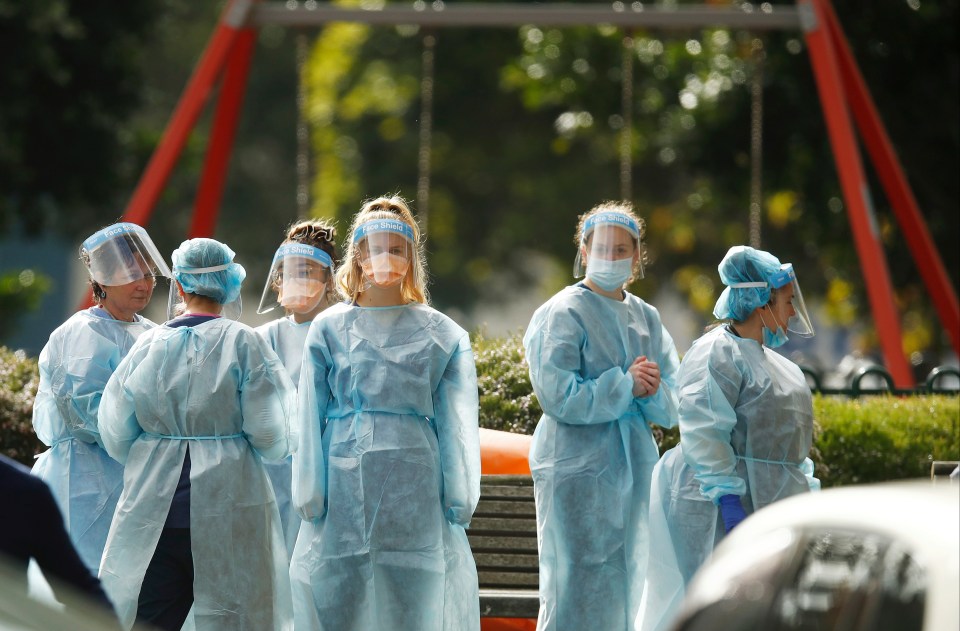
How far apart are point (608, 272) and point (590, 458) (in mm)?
756

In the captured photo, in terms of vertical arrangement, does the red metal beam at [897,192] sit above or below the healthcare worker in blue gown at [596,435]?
above

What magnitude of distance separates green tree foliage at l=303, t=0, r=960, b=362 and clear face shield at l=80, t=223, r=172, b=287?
5.83m

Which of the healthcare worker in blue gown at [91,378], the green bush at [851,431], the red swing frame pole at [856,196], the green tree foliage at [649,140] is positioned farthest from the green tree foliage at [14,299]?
the healthcare worker in blue gown at [91,378]

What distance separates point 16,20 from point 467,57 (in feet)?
34.7

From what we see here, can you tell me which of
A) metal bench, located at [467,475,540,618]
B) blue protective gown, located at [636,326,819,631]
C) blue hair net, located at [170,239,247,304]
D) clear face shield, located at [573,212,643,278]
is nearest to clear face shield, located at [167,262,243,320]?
blue hair net, located at [170,239,247,304]

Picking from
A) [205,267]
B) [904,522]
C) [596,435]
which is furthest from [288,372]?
[904,522]

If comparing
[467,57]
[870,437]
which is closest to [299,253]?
[870,437]

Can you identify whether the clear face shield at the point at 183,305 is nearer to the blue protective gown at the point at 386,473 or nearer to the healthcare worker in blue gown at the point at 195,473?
the healthcare worker in blue gown at the point at 195,473

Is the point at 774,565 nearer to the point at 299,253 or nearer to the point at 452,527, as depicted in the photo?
the point at 452,527

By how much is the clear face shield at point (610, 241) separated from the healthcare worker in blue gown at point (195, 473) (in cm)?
142

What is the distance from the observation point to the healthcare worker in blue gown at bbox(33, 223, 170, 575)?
20.5ft

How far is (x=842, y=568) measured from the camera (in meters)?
3.15

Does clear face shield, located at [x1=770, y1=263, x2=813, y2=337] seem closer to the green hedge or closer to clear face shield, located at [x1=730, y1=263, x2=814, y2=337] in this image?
clear face shield, located at [x1=730, y1=263, x2=814, y2=337]

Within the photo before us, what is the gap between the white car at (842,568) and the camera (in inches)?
116
